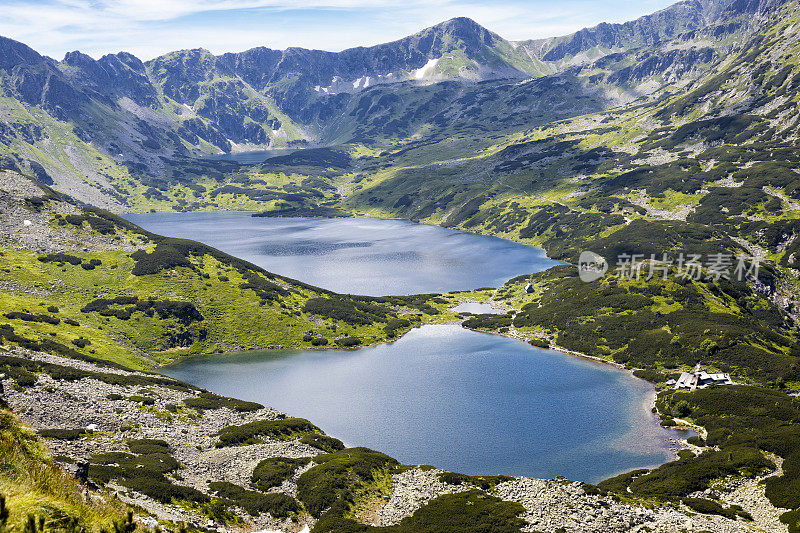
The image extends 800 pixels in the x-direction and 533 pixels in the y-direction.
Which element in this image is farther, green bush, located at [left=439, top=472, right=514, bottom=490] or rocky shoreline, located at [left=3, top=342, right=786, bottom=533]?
green bush, located at [left=439, top=472, right=514, bottom=490]

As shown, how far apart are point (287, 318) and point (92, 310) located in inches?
1897

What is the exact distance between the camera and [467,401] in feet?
306

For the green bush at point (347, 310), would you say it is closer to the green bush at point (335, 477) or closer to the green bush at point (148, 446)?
the green bush at point (335, 477)

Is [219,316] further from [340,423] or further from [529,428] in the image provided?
[529,428]

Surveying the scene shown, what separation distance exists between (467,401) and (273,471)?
152 feet

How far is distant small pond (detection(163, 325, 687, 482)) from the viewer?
7338cm

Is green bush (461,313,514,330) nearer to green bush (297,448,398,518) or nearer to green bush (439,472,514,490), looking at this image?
green bush (297,448,398,518)

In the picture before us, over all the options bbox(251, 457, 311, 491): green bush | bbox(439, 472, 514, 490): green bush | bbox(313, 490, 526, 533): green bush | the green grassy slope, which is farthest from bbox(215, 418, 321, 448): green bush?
the green grassy slope

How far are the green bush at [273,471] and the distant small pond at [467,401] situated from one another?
18908 millimetres

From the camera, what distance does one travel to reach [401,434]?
80.3 metres

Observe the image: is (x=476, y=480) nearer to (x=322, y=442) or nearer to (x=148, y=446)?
(x=322, y=442)

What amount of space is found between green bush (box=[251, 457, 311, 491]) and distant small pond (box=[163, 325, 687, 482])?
18.9 m

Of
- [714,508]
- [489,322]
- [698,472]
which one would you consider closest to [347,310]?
[489,322]

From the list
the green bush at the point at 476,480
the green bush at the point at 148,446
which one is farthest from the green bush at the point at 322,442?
the green bush at the point at 476,480
